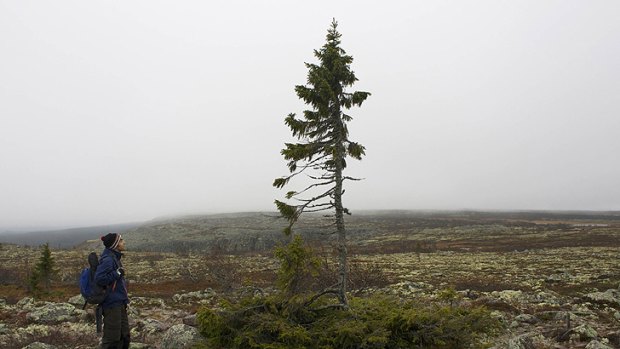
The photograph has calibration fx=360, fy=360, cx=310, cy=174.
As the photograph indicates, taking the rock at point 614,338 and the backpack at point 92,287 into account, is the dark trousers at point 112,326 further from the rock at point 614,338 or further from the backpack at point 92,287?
the rock at point 614,338

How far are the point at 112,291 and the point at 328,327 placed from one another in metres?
4.65

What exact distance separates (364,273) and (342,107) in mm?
17116

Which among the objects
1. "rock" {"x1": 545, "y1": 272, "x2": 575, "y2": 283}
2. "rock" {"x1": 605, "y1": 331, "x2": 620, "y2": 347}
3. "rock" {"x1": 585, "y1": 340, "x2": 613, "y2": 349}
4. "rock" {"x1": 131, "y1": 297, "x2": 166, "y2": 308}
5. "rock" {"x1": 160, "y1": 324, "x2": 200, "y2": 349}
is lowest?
"rock" {"x1": 545, "y1": 272, "x2": 575, "y2": 283}

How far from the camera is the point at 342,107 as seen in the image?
10.1 m

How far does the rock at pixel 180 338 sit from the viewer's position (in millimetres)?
10516

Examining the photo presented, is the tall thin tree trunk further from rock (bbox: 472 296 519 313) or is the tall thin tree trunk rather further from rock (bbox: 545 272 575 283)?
rock (bbox: 545 272 575 283)

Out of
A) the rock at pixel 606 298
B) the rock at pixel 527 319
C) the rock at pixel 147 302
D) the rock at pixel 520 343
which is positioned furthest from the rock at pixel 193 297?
the rock at pixel 606 298

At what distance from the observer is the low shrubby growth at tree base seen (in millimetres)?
7488

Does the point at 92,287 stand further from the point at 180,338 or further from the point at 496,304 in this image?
the point at 496,304

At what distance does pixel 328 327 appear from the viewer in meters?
8.03

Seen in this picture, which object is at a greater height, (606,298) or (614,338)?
(614,338)

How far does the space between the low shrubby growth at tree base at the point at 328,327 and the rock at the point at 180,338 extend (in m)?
2.70

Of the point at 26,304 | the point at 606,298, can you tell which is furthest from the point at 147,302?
the point at 606,298

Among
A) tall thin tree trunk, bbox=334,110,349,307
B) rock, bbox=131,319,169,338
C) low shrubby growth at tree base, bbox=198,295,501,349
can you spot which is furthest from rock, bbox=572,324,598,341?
rock, bbox=131,319,169,338
